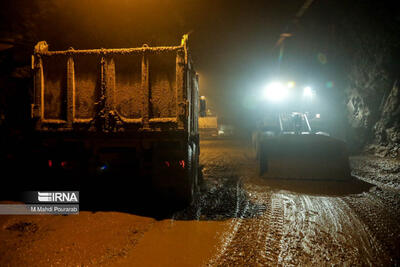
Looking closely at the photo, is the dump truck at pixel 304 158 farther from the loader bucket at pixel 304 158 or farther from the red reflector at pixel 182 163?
the red reflector at pixel 182 163

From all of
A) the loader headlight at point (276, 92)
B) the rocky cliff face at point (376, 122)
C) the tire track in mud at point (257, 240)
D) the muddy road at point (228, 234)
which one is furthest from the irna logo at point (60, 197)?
the rocky cliff face at point (376, 122)

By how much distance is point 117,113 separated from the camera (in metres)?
4.09

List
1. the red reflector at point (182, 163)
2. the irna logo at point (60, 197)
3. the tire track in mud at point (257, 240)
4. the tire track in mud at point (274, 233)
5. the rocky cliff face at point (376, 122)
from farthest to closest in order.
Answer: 1. the rocky cliff face at point (376, 122)
2. the irna logo at point (60, 197)
3. the red reflector at point (182, 163)
4. the tire track in mud at point (274, 233)
5. the tire track in mud at point (257, 240)

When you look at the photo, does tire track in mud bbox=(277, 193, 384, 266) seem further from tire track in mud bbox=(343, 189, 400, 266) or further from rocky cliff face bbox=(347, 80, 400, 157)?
rocky cliff face bbox=(347, 80, 400, 157)

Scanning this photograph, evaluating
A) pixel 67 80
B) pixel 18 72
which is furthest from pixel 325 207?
pixel 18 72

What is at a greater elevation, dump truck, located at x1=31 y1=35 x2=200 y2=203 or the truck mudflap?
dump truck, located at x1=31 y1=35 x2=200 y2=203

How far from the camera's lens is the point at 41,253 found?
9.29 ft

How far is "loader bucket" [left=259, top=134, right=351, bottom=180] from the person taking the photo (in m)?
6.35

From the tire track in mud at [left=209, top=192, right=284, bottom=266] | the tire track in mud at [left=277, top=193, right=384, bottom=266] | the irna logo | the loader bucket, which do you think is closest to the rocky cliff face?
the loader bucket

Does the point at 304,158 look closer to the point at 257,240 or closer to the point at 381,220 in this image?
the point at 381,220

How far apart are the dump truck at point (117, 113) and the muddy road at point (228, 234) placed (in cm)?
85

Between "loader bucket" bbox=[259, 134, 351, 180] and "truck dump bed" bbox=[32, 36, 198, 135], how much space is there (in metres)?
3.78

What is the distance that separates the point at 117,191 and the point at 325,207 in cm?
418

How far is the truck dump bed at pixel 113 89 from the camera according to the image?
13.2ft
